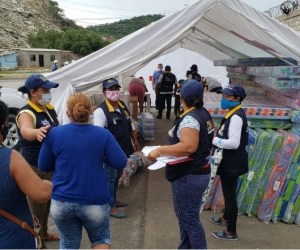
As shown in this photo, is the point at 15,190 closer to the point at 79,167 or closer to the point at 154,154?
the point at 79,167

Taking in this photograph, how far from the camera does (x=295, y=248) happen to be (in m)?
3.71

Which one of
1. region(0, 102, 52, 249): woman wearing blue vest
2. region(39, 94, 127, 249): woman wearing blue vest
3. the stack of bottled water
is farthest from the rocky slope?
region(0, 102, 52, 249): woman wearing blue vest

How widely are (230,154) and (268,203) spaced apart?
1.16m

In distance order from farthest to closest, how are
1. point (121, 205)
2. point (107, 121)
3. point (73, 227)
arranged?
point (121, 205), point (107, 121), point (73, 227)

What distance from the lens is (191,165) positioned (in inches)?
110

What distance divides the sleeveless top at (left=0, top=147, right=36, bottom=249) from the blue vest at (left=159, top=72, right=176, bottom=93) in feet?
29.7

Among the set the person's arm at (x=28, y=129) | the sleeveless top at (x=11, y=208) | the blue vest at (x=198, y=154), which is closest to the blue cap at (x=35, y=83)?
the person's arm at (x=28, y=129)

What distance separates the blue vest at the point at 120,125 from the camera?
4.11 metres

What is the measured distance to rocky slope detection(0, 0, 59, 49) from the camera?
6922 cm

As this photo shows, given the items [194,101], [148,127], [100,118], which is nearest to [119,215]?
[100,118]

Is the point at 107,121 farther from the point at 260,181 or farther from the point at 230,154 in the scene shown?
the point at 260,181

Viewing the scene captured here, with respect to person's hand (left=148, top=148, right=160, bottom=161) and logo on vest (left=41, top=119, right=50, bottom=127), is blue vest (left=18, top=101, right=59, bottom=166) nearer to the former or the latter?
logo on vest (left=41, top=119, right=50, bottom=127)

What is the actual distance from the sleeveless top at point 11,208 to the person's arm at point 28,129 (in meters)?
0.80

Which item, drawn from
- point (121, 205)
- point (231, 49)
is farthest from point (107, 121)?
point (231, 49)
